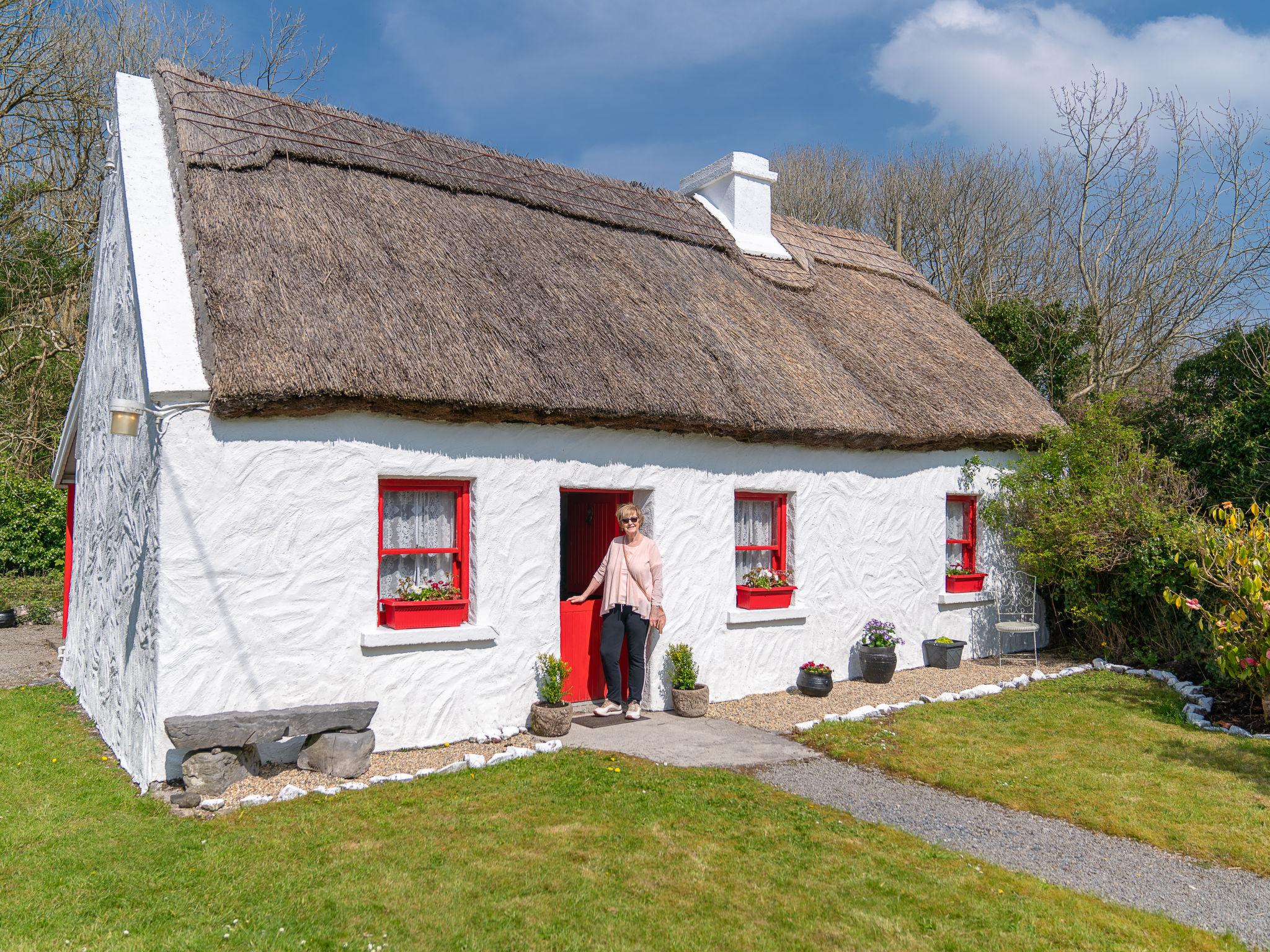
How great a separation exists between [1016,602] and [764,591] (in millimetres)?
4768

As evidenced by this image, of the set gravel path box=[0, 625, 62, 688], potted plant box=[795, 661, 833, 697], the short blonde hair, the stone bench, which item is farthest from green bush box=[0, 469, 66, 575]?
potted plant box=[795, 661, 833, 697]

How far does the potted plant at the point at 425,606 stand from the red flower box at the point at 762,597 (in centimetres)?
306

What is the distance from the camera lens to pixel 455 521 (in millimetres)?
7652

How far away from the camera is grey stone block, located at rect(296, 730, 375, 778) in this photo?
6406mm

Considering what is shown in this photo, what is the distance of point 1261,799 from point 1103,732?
168cm

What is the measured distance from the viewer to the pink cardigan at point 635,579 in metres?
8.15

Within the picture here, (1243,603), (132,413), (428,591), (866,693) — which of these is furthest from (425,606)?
(1243,603)

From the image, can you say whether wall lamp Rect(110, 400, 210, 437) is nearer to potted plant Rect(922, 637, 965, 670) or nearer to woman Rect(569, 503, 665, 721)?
woman Rect(569, 503, 665, 721)

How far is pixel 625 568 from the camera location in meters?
8.16

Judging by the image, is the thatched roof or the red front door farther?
the red front door

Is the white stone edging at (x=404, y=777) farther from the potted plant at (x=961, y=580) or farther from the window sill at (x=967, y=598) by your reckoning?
the potted plant at (x=961, y=580)

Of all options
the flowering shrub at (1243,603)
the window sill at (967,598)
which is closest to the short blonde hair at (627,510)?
the window sill at (967,598)

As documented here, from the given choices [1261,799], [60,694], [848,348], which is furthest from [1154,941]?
[60,694]

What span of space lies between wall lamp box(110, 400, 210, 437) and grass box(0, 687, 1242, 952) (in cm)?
250
